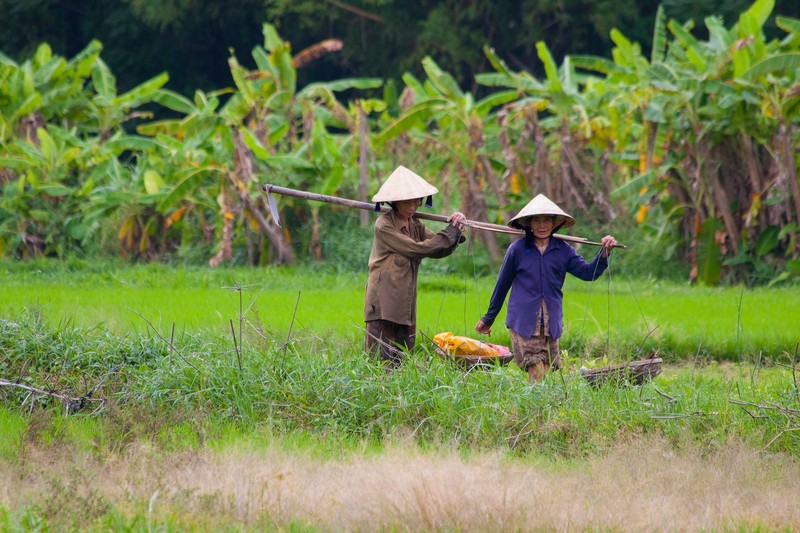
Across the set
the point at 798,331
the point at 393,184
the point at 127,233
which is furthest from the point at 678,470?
the point at 127,233

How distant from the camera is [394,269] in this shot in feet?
20.1

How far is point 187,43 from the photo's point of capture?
1128 inches

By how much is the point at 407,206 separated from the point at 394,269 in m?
0.36

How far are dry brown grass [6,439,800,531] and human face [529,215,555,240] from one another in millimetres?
1515

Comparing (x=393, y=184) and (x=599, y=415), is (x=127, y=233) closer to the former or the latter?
(x=393, y=184)

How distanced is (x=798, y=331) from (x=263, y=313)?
3847mm

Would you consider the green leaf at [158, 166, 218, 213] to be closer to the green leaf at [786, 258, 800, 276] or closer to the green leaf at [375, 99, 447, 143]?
the green leaf at [375, 99, 447, 143]

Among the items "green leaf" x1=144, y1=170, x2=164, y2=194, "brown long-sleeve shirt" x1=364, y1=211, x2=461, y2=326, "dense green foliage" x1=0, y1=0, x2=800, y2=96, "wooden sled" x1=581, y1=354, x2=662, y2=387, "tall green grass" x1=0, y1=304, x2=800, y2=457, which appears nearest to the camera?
"tall green grass" x1=0, y1=304, x2=800, y2=457

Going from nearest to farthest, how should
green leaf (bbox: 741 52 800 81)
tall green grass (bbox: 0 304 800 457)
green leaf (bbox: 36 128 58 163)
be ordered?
1. tall green grass (bbox: 0 304 800 457)
2. green leaf (bbox: 741 52 800 81)
3. green leaf (bbox: 36 128 58 163)

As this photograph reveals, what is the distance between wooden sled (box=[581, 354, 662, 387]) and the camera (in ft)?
19.0

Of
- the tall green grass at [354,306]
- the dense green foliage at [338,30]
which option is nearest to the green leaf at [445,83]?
the tall green grass at [354,306]

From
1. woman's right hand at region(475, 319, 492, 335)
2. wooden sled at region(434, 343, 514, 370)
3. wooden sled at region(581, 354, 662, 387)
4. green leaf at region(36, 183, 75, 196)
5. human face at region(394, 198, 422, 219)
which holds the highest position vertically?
human face at region(394, 198, 422, 219)

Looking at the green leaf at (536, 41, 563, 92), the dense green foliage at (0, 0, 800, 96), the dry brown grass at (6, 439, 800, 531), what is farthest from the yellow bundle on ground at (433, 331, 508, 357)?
the dense green foliage at (0, 0, 800, 96)

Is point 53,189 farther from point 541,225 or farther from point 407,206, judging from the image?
point 541,225
